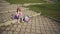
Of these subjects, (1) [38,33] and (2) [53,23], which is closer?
(1) [38,33]

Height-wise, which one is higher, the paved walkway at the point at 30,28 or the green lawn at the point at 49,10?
the paved walkway at the point at 30,28

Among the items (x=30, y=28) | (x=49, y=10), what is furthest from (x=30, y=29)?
(x=49, y=10)

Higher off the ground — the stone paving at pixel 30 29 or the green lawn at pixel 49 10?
the stone paving at pixel 30 29

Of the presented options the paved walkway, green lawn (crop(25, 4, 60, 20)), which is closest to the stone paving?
the paved walkway

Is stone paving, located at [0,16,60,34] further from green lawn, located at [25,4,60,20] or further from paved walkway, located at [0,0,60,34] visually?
green lawn, located at [25,4,60,20]

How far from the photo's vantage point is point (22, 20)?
7.94 metres

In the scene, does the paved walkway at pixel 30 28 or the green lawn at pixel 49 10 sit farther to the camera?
the green lawn at pixel 49 10

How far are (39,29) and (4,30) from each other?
188 cm

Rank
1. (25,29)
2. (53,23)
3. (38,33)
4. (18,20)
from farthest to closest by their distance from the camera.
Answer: (53,23) < (18,20) < (25,29) < (38,33)

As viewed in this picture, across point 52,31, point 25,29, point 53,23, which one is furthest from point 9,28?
point 53,23

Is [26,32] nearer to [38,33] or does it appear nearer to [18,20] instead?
[38,33]

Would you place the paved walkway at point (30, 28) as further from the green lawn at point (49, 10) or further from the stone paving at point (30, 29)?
the green lawn at point (49, 10)

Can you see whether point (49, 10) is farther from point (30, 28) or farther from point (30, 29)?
point (30, 29)

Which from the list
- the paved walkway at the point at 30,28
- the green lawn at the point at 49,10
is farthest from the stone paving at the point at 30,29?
the green lawn at the point at 49,10
